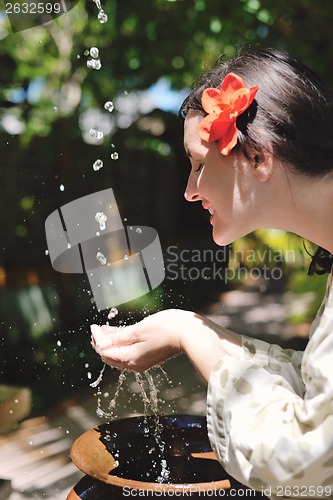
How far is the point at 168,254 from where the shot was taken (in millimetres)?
6070

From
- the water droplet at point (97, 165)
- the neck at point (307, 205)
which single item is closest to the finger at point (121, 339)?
the neck at point (307, 205)

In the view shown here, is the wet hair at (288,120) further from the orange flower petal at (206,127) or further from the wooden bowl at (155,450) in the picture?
the wooden bowl at (155,450)

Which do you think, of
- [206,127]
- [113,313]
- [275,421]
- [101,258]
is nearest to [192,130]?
[206,127]

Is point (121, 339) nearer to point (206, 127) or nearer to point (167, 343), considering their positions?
point (167, 343)

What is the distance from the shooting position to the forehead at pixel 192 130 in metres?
1.14

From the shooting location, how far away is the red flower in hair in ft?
3.38

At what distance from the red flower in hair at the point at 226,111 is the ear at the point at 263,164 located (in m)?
0.04

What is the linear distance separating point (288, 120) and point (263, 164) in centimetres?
8

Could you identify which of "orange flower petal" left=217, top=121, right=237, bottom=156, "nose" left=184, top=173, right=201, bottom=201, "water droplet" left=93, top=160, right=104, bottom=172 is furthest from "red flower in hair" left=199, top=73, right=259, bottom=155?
"water droplet" left=93, top=160, right=104, bottom=172

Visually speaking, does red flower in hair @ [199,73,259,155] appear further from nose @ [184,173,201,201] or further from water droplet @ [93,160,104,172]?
water droplet @ [93,160,104,172]

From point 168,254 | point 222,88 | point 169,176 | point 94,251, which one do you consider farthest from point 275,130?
point 169,176

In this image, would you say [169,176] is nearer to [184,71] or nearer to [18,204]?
[18,204]

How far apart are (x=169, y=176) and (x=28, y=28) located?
3108 millimetres

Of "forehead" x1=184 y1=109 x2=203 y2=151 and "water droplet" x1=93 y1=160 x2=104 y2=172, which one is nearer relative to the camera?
"forehead" x1=184 y1=109 x2=203 y2=151
